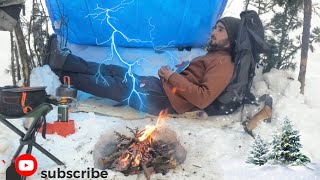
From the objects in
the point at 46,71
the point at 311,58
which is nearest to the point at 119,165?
the point at 46,71

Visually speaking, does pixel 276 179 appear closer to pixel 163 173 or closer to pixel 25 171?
pixel 163 173

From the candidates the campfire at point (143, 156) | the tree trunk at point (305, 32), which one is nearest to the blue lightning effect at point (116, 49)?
the campfire at point (143, 156)

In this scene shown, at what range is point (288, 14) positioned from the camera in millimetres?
4789

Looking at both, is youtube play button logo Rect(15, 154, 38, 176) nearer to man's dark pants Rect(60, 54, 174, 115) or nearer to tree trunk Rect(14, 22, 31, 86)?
man's dark pants Rect(60, 54, 174, 115)

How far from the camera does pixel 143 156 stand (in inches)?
117

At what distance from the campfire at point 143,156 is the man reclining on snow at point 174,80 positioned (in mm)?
758

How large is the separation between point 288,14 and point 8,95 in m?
3.36

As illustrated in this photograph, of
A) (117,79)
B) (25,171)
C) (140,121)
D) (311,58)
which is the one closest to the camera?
(25,171)

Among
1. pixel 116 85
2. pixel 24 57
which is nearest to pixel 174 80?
pixel 116 85

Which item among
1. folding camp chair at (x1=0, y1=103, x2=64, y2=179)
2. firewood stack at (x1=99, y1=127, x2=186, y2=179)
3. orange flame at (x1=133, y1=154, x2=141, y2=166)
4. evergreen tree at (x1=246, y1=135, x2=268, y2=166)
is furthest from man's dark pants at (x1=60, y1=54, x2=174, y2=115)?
evergreen tree at (x1=246, y1=135, x2=268, y2=166)

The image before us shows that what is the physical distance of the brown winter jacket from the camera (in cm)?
380

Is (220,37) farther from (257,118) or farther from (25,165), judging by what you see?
(25,165)

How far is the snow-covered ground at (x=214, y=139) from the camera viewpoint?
2.85 meters

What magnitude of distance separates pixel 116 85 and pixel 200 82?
33.5 inches
